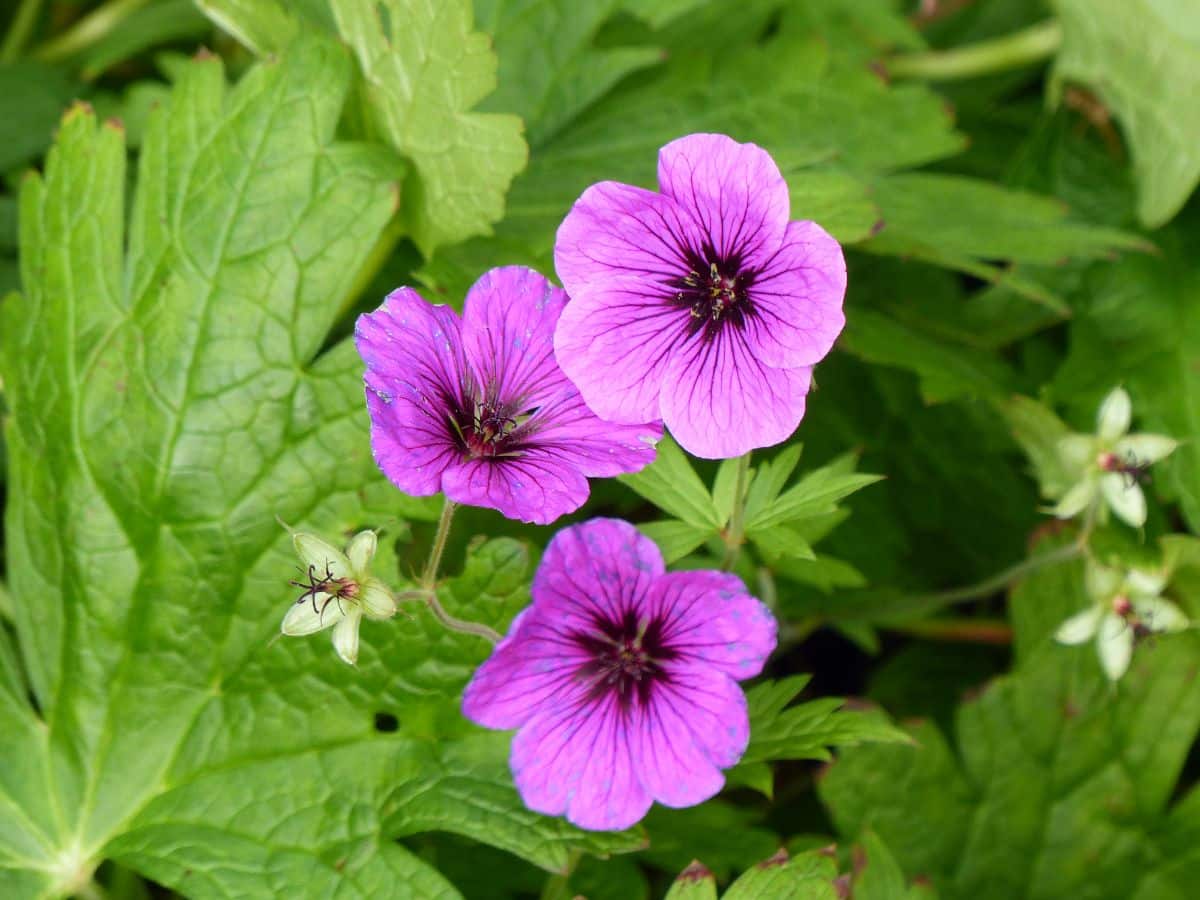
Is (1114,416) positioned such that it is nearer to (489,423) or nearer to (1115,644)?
(1115,644)

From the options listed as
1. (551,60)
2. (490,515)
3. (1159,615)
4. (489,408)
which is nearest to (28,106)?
(551,60)

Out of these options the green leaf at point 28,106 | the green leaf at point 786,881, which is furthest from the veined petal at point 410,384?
the green leaf at point 28,106

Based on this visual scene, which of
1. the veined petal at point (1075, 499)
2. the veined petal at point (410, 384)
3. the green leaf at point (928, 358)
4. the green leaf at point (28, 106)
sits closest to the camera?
the veined petal at point (410, 384)

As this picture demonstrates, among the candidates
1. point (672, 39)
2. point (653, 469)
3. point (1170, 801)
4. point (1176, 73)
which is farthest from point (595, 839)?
point (1176, 73)

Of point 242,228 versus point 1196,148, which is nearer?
point 242,228

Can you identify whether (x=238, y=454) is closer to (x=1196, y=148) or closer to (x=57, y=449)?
(x=57, y=449)

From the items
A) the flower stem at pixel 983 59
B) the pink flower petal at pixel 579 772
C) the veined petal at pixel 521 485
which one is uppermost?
the flower stem at pixel 983 59

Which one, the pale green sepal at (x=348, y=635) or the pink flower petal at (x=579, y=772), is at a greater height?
the pale green sepal at (x=348, y=635)

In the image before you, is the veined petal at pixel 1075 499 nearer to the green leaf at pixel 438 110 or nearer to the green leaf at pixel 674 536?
the green leaf at pixel 674 536
